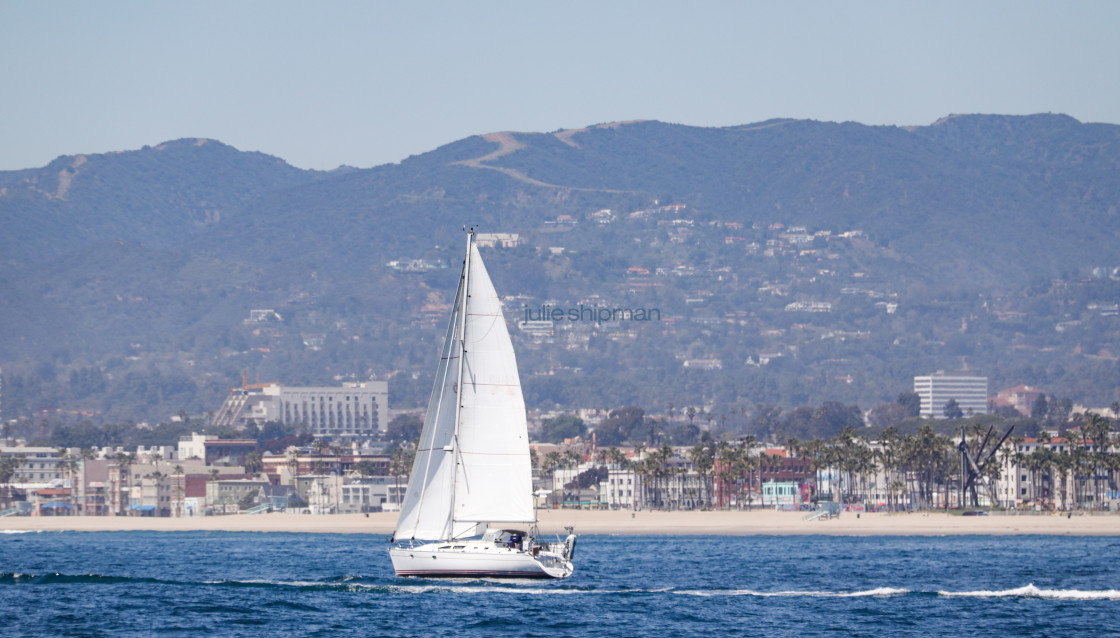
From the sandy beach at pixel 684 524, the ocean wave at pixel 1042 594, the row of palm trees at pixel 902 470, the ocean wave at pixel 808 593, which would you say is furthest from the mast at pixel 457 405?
the row of palm trees at pixel 902 470

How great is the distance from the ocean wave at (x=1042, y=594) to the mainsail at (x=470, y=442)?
53.8ft

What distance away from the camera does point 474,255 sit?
181ft

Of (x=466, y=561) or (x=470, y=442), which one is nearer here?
(x=466, y=561)

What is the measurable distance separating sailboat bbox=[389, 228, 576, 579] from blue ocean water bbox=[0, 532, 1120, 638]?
1628mm

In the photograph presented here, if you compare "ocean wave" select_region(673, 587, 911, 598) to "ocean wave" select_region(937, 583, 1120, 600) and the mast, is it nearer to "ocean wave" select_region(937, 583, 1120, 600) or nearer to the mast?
"ocean wave" select_region(937, 583, 1120, 600)

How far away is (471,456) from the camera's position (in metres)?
55.8

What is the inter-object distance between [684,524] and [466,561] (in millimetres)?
75955

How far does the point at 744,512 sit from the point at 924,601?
92300 millimetres

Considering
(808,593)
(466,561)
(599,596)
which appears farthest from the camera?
(808,593)

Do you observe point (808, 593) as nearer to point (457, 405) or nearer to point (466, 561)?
point (466, 561)

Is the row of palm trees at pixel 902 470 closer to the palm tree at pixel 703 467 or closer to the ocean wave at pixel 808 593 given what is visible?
the palm tree at pixel 703 467

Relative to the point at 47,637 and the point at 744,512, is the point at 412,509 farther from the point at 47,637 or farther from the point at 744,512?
the point at 744,512

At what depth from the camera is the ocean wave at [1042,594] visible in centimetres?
5834

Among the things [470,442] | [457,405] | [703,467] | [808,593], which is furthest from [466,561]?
[703,467]
